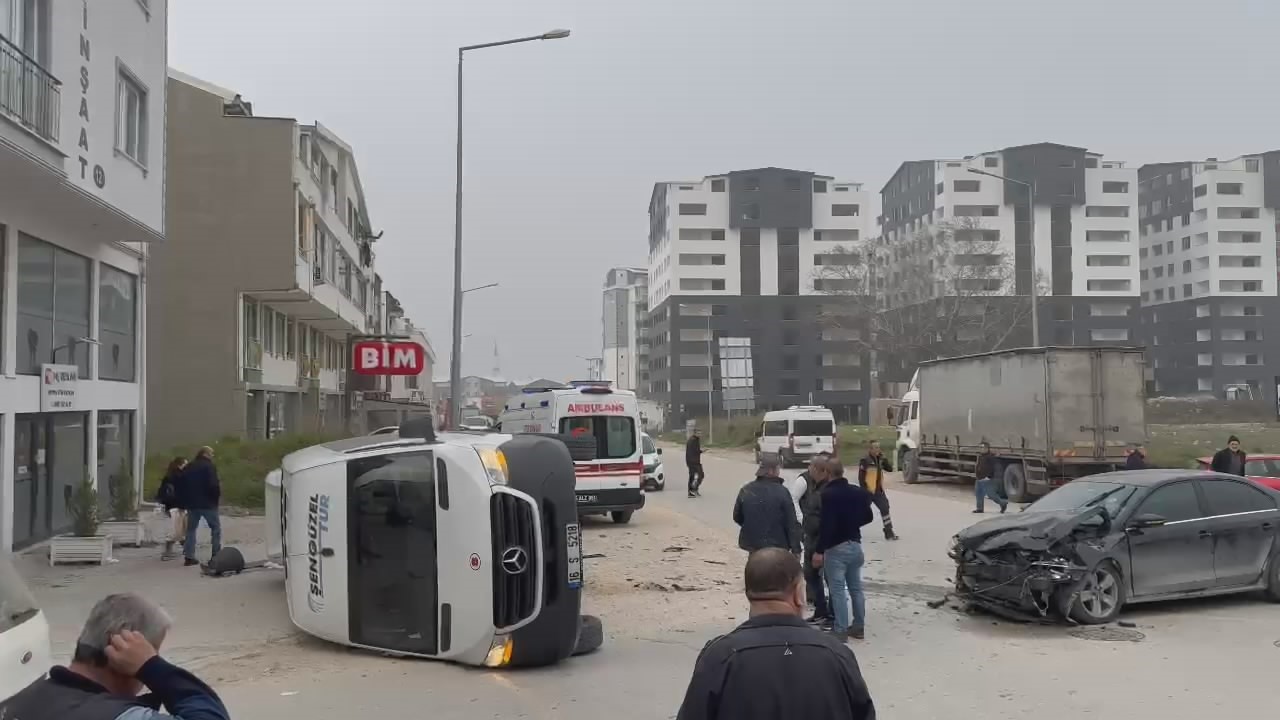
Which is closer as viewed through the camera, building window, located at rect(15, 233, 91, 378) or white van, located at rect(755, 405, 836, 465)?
building window, located at rect(15, 233, 91, 378)

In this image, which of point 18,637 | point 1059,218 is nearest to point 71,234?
point 18,637

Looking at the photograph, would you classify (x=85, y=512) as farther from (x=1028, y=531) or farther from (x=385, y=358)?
(x=1028, y=531)

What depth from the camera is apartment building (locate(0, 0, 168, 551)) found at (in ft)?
44.7

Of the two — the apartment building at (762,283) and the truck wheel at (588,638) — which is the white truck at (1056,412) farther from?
the apartment building at (762,283)

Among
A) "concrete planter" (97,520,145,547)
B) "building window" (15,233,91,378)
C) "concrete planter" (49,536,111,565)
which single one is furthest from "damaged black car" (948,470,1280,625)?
"building window" (15,233,91,378)

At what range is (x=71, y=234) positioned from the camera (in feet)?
56.1

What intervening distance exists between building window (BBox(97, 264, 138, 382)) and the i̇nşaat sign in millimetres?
1682

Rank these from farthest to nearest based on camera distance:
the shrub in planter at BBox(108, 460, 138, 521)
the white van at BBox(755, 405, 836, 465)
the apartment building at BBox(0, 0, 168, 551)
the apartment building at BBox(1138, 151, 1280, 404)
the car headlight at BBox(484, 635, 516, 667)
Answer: the apartment building at BBox(1138, 151, 1280, 404) → the white van at BBox(755, 405, 836, 465) → the shrub in planter at BBox(108, 460, 138, 521) → the apartment building at BBox(0, 0, 168, 551) → the car headlight at BBox(484, 635, 516, 667)

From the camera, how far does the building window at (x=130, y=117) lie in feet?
56.1

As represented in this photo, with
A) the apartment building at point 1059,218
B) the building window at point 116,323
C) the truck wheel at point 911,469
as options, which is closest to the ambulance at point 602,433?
the building window at point 116,323

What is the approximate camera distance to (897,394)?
247ft

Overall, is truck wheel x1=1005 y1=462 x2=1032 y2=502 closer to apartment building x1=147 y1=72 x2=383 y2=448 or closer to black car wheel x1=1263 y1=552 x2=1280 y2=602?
black car wheel x1=1263 y1=552 x2=1280 y2=602

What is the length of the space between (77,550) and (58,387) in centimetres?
292

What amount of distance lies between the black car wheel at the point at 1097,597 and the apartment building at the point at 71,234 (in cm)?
1218
